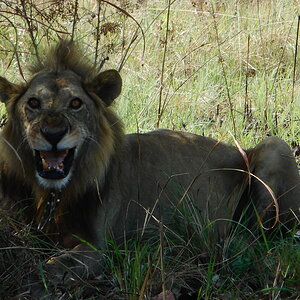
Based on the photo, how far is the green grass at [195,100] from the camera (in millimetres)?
4309

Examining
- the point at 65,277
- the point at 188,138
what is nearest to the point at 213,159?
the point at 188,138

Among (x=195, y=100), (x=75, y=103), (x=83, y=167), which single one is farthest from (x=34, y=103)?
(x=195, y=100)

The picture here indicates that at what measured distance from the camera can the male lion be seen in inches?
189

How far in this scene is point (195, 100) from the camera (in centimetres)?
783

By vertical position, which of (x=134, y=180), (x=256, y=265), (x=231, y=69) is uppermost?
(x=231, y=69)

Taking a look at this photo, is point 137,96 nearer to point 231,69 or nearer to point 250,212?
point 231,69

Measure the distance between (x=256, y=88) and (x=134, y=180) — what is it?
Result: 9.48 feet

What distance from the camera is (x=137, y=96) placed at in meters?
7.79

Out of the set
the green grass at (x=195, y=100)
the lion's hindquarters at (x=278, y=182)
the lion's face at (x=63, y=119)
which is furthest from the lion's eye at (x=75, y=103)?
the lion's hindquarters at (x=278, y=182)

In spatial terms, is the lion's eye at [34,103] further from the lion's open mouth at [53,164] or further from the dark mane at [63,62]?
the dark mane at [63,62]

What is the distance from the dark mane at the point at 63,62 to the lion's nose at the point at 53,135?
735 millimetres

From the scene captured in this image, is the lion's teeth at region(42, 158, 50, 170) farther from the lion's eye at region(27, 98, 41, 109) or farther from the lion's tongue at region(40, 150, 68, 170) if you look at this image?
the lion's eye at region(27, 98, 41, 109)

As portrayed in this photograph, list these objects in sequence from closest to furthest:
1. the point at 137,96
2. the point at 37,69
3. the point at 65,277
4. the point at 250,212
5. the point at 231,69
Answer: the point at 65,277, the point at 37,69, the point at 250,212, the point at 137,96, the point at 231,69

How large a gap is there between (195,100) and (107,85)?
2.67m
